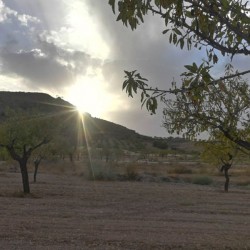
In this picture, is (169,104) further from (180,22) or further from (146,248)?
(180,22)

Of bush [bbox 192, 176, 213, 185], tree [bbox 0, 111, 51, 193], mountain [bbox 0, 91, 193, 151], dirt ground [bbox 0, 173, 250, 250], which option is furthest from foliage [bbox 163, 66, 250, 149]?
mountain [bbox 0, 91, 193, 151]

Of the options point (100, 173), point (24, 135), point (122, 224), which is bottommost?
point (122, 224)

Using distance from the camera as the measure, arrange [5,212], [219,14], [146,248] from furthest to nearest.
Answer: [5,212] → [146,248] → [219,14]

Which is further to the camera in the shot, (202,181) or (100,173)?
(100,173)

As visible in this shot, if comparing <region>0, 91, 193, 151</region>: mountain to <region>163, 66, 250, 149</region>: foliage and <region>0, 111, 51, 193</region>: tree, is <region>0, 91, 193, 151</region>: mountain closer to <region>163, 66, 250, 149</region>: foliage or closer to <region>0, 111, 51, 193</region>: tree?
<region>0, 111, 51, 193</region>: tree

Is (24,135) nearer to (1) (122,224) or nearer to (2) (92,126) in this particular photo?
(1) (122,224)

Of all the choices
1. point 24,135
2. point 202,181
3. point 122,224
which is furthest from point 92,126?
point 122,224

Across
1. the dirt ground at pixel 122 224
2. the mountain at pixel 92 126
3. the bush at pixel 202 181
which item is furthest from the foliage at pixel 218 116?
the mountain at pixel 92 126

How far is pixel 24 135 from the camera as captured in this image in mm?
30281

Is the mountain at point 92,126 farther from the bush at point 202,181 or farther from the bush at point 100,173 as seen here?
the bush at point 202,181

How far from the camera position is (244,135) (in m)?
12.0

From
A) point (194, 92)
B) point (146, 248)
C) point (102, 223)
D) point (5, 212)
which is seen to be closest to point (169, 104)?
point (146, 248)

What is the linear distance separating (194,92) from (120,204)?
21967 millimetres

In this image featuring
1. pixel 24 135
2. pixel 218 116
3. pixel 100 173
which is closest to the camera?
pixel 218 116
